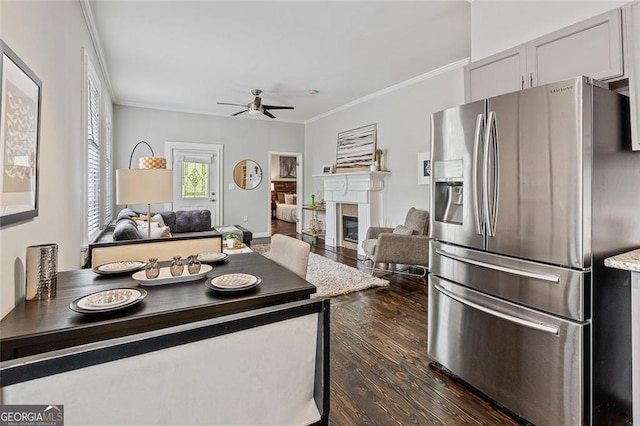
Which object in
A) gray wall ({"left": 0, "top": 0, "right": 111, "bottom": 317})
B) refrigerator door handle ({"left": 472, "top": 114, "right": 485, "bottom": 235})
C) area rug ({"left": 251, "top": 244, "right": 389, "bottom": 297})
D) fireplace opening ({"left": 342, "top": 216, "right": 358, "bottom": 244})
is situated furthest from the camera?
fireplace opening ({"left": 342, "top": 216, "right": 358, "bottom": 244})

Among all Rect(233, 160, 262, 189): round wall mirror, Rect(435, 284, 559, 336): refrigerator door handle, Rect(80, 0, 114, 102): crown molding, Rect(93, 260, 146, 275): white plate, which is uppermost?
Rect(80, 0, 114, 102): crown molding

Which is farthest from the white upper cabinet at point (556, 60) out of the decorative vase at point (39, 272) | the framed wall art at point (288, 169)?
the framed wall art at point (288, 169)

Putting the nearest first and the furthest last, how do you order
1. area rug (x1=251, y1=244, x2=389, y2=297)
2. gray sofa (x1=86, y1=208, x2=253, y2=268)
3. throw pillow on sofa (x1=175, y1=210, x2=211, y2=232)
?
gray sofa (x1=86, y1=208, x2=253, y2=268), area rug (x1=251, y1=244, x2=389, y2=297), throw pillow on sofa (x1=175, y1=210, x2=211, y2=232)

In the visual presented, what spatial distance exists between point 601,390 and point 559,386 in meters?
0.20

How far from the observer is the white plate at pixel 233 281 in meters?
1.42

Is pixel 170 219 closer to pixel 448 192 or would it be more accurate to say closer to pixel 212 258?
pixel 212 258

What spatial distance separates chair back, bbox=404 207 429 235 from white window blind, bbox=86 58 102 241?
382cm

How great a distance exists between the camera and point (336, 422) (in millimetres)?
1726

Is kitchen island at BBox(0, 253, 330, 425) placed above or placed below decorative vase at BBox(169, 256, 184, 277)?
below

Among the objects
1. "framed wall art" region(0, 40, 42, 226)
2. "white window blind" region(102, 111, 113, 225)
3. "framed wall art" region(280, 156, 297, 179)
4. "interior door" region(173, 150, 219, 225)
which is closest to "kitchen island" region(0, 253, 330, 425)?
"framed wall art" region(0, 40, 42, 226)

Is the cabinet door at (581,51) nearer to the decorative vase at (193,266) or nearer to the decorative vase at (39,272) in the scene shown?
the decorative vase at (193,266)

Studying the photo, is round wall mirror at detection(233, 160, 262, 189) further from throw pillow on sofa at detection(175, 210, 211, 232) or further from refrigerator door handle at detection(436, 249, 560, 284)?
refrigerator door handle at detection(436, 249, 560, 284)

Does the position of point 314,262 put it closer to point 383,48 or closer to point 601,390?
point 383,48

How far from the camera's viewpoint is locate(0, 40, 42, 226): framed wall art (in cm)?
114
